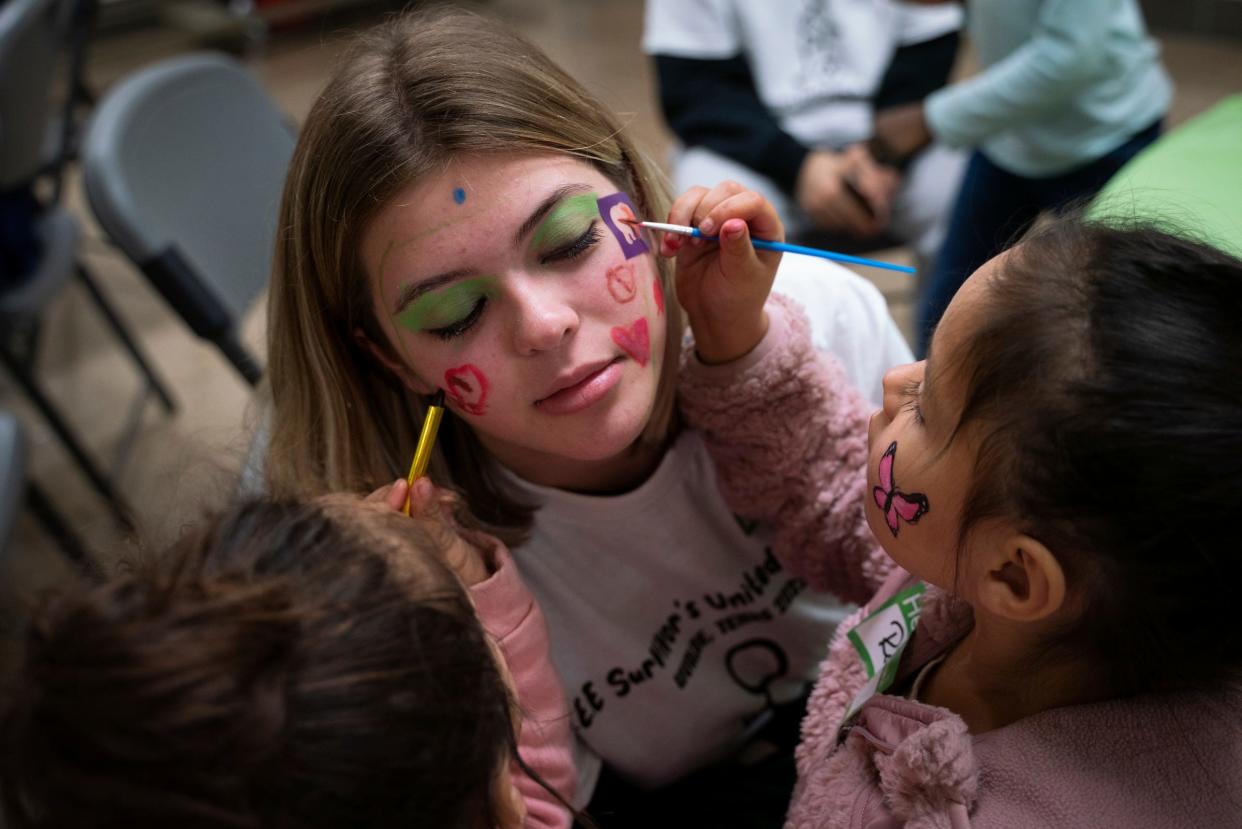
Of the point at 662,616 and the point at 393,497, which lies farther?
the point at 662,616

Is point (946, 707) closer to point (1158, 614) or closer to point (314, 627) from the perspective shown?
point (1158, 614)

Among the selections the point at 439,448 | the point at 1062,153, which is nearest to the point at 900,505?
the point at 439,448

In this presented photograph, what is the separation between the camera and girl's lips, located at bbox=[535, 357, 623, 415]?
833mm

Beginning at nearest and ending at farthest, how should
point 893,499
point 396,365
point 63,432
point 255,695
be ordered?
point 255,695 → point 893,499 → point 396,365 → point 63,432

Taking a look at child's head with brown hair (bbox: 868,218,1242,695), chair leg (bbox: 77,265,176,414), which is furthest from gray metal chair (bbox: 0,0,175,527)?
child's head with brown hair (bbox: 868,218,1242,695)

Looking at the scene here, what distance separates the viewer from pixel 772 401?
925 mm

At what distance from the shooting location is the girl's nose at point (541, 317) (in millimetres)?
797

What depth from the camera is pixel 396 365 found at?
91 cm

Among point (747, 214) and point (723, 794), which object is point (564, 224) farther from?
point (723, 794)

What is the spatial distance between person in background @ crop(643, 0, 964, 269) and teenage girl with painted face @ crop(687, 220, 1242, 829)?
1.10 meters

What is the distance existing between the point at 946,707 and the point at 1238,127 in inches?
34.7

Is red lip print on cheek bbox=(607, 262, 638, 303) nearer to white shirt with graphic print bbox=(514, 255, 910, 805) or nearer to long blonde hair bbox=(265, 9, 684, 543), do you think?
long blonde hair bbox=(265, 9, 684, 543)

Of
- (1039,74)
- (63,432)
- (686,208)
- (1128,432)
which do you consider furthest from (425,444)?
(63,432)

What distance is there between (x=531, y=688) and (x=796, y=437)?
31cm
